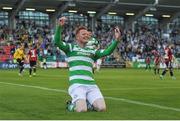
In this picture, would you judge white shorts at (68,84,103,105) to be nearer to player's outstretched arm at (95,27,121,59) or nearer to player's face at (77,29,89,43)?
player's outstretched arm at (95,27,121,59)

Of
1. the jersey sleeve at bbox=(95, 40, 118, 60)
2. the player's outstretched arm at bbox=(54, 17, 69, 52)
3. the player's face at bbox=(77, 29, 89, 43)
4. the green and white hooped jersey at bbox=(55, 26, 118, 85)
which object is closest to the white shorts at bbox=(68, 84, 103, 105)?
the green and white hooped jersey at bbox=(55, 26, 118, 85)

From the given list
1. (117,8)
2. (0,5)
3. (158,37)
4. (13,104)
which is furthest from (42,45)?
(13,104)

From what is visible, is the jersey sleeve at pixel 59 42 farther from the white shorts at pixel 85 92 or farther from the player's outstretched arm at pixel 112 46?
the white shorts at pixel 85 92

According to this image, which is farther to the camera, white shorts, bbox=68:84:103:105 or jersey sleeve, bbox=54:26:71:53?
white shorts, bbox=68:84:103:105

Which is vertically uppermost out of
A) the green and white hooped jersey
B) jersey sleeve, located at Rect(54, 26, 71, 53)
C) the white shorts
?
jersey sleeve, located at Rect(54, 26, 71, 53)

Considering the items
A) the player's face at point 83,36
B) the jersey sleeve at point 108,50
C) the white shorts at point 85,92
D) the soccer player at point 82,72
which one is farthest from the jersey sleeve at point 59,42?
the white shorts at point 85,92

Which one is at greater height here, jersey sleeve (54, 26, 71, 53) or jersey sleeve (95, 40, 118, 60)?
jersey sleeve (54, 26, 71, 53)

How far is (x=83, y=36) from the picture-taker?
45.6 feet

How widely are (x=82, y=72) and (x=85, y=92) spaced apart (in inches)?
20.0

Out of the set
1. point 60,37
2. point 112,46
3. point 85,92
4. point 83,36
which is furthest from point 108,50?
point 60,37

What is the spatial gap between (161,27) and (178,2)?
7.51 meters

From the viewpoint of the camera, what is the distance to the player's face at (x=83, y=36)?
13820 millimetres

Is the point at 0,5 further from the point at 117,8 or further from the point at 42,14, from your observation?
the point at 117,8

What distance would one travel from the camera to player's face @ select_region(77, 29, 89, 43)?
1382 centimetres
